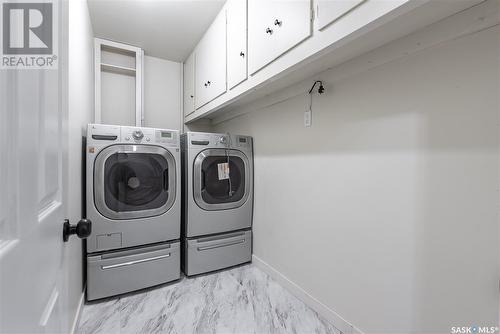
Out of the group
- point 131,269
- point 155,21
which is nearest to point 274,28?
point 155,21

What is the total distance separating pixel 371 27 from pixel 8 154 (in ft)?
3.61

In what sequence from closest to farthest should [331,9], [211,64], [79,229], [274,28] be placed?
1. [79,229]
2. [331,9]
3. [274,28]
4. [211,64]

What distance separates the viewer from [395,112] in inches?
42.8

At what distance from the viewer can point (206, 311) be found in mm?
1482

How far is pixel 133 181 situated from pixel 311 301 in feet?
5.16

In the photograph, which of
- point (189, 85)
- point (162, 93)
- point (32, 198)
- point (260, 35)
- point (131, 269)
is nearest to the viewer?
point (32, 198)

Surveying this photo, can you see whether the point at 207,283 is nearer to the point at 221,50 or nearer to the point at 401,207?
the point at 401,207

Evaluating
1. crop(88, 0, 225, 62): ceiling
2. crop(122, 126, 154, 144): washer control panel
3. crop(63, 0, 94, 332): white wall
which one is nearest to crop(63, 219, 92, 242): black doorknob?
crop(63, 0, 94, 332): white wall

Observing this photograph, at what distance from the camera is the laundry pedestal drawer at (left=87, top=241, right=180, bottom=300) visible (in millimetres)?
1546

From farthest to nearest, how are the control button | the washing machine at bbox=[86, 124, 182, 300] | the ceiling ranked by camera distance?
the ceiling → the control button → the washing machine at bbox=[86, 124, 182, 300]

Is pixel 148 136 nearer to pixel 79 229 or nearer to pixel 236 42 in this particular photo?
pixel 236 42

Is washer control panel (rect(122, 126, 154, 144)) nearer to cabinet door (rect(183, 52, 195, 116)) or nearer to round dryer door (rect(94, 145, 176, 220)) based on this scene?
round dryer door (rect(94, 145, 176, 220))

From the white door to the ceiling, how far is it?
4.89 ft

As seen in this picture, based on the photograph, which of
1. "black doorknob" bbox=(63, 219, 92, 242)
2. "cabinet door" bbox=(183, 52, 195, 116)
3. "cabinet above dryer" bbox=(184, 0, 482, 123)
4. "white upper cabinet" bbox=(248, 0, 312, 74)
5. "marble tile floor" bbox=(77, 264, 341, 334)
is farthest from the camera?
"cabinet door" bbox=(183, 52, 195, 116)
